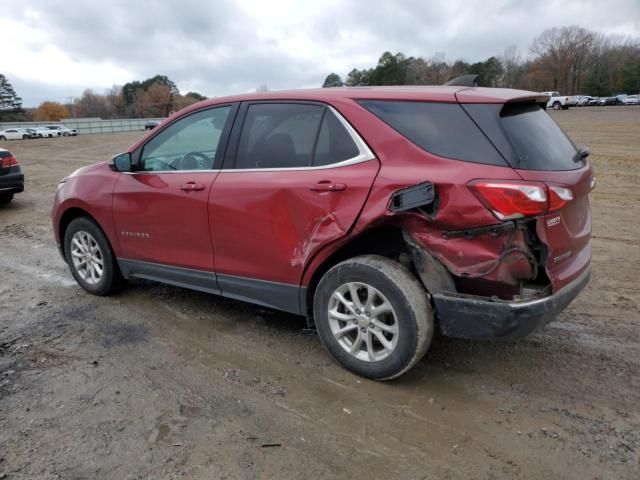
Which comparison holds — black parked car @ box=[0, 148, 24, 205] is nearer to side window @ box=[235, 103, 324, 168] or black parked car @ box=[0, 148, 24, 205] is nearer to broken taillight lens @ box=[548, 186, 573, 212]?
side window @ box=[235, 103, 324, 168]

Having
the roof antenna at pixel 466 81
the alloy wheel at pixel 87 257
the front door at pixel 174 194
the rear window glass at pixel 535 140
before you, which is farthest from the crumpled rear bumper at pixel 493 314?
the alloy wheel at pixel 87 257

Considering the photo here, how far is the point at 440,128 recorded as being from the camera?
3025mm

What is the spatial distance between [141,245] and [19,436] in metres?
1.89

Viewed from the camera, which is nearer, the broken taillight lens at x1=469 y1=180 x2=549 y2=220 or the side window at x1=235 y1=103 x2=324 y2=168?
the broken taillight lens at x1=469 y1=180 x2=549 y2=220

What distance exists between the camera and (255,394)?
322cm

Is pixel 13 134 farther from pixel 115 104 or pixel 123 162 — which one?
pixel 115 104

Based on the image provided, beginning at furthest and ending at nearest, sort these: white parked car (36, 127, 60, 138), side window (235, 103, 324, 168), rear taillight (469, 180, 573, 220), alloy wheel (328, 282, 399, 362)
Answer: white parked car (36, 127, 60, 138) → side window (235, 103, 324, 168) → alloy wheel (328, 282, 399, 362) → rear taillight (469, 180, 573, 220)

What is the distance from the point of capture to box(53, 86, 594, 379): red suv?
284cm

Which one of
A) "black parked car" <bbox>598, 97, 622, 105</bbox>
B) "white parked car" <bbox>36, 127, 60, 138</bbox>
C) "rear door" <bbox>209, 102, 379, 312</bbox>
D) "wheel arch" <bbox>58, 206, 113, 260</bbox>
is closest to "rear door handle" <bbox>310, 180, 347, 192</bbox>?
"rear door" <bbox>209, 102, 379, 312</bbox>

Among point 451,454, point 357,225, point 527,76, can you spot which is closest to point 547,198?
point 357,225

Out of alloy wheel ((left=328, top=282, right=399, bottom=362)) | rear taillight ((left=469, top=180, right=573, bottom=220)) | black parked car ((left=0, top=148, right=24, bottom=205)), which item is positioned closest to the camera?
rear taillight ((left=469, top=180, right=573, bottom=220))

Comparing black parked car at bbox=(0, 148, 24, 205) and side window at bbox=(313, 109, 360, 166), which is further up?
side window at bbox=(313, 109, 360, 166)

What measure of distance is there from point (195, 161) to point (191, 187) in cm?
27

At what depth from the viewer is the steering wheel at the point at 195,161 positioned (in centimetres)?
397
